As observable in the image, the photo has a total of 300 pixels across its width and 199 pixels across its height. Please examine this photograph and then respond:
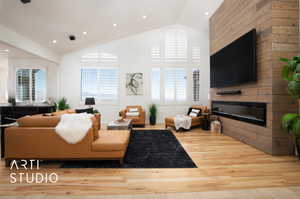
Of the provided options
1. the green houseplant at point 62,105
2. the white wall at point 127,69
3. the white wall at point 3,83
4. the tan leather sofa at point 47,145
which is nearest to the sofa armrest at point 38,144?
the tan leather sofa at point 47,145

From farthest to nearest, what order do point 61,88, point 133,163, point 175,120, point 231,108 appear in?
point 61,88, point 175,120, point 231,108, point 133,163

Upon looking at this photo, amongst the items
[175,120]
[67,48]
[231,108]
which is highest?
[67,48]

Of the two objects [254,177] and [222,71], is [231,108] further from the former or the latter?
[254,177]

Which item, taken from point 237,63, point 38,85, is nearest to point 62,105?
point 38,85

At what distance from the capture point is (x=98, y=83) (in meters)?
6.64

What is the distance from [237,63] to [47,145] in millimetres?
4293

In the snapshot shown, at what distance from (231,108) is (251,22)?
214 centimetres

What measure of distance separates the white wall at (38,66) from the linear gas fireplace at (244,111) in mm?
6333

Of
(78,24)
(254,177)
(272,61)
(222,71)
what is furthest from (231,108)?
(78,24)

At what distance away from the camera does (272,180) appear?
2.08 metres

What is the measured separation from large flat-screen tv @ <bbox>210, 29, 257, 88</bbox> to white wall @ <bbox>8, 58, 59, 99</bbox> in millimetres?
6198

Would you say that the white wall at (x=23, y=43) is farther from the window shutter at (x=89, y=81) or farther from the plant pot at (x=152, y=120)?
the plant pot at (x=152, y=120)

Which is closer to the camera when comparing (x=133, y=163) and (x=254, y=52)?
(x=133, y=163)

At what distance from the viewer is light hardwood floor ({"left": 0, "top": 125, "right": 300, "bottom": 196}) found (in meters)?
1.89
